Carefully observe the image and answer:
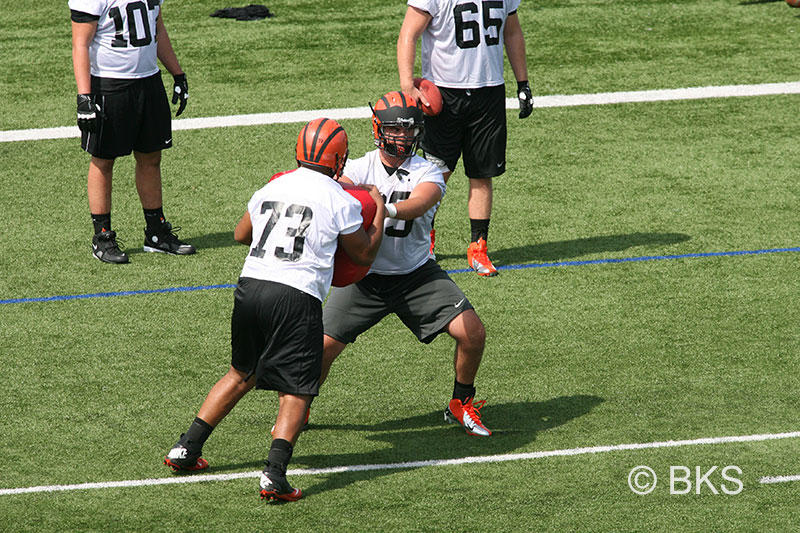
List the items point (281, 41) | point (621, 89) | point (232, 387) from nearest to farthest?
point (232, 387) < point (621, 89) < point (281, 41)

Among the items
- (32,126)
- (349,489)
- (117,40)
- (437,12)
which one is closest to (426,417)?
(349,489)

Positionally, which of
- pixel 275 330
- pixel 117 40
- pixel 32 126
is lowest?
A: pixel 32 126

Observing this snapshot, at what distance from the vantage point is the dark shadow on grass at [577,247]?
28.3 ft

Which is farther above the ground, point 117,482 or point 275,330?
point 275,330

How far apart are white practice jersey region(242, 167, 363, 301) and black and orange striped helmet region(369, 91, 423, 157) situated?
2.54 feet

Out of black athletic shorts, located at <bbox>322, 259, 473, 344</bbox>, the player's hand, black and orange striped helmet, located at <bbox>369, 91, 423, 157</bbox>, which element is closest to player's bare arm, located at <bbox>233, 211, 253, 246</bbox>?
the player's hand

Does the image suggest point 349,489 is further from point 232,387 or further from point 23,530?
point 23,530

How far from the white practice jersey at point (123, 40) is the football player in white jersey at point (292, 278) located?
3.39m

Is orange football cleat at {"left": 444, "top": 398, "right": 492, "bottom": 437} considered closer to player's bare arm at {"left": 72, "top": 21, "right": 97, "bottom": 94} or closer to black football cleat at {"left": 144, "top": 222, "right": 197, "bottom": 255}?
black football cleat at {"left": 144, "top": 222, "right": 197, "bottom": 255}

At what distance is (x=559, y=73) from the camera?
12852 mm

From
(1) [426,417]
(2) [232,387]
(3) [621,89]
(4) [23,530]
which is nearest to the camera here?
(4) [23,530]

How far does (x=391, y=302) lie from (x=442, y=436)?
745 mm

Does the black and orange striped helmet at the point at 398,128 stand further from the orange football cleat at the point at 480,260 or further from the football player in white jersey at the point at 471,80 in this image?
the orange football cleat at the point at 480,260

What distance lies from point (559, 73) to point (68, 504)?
8754 millimetres
